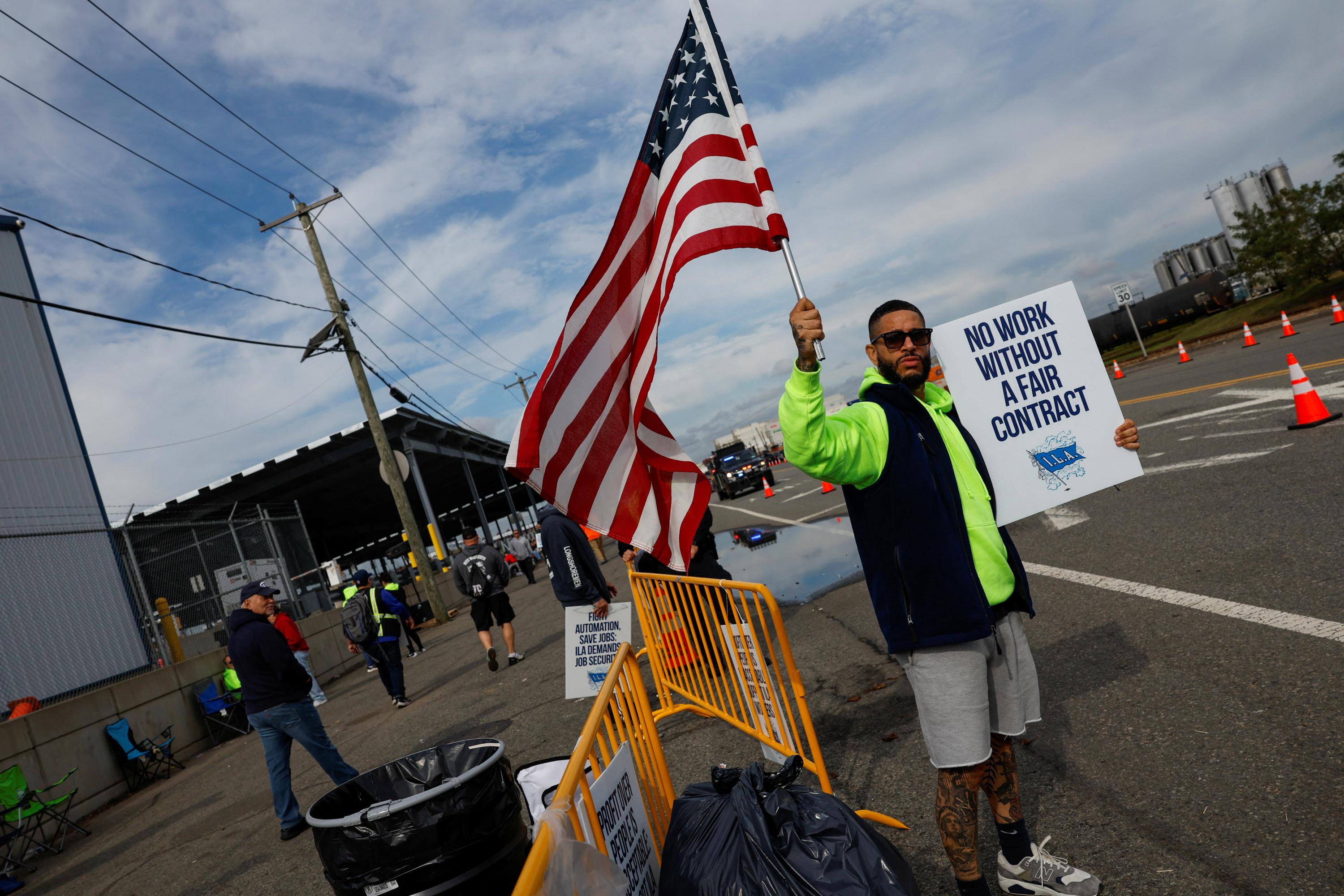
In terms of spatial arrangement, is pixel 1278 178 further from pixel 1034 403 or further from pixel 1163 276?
pixel 1034 403

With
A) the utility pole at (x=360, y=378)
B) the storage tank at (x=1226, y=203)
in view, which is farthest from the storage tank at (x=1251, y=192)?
the utility pole at (x=360, y=378)

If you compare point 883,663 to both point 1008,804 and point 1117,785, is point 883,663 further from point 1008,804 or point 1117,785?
point 1008,804

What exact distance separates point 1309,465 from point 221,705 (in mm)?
15080

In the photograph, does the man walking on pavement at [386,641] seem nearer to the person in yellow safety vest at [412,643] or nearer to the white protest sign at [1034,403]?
the person in yellow safety vest at [412,643]

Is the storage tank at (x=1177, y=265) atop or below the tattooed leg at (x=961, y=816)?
atop

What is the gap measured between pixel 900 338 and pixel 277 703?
18.8 feet

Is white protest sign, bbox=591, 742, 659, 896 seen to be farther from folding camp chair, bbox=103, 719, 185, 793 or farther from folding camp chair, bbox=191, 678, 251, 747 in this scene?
folding camp chair, bbox=191, 678, 251, 747

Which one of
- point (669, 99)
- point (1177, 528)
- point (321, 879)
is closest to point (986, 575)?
point (669, 99)

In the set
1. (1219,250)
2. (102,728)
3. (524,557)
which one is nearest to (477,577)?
(102,728)

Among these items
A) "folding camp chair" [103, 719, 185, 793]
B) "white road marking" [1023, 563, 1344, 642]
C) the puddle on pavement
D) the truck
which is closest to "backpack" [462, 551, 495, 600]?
the puddle on pavement

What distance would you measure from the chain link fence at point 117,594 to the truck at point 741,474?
51.8 feet

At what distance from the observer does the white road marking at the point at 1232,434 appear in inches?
396

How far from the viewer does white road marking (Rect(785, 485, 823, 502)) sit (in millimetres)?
22562

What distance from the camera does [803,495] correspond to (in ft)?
76.0
